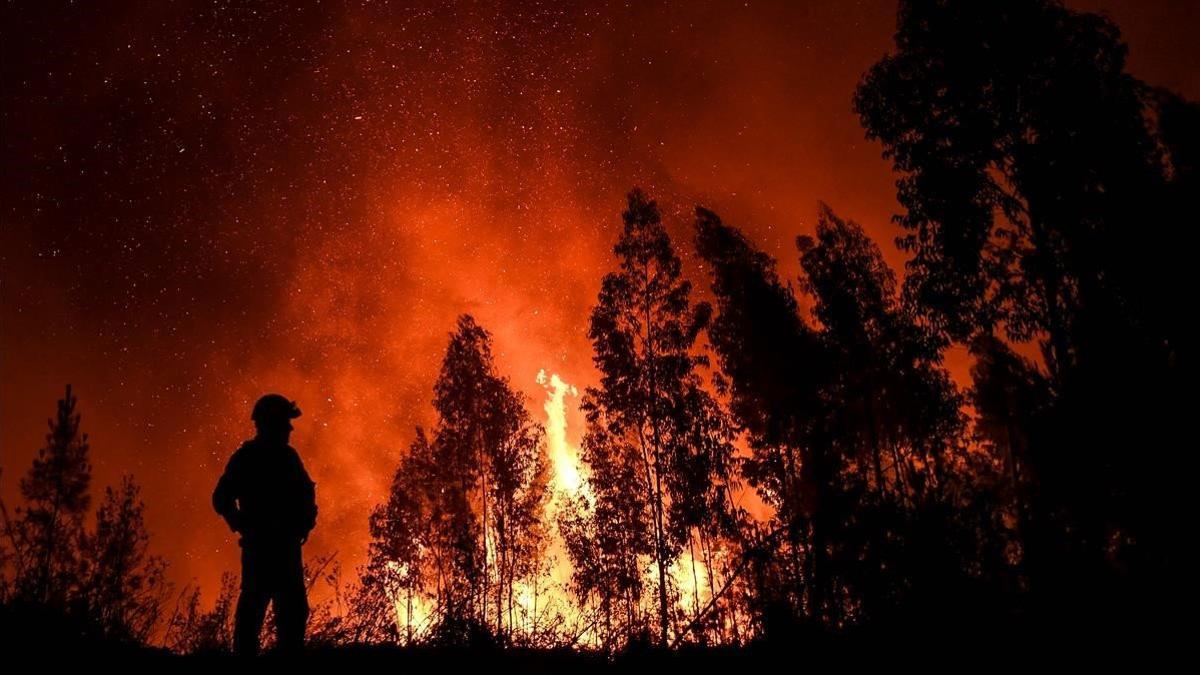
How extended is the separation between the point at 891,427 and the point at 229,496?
24565 mm

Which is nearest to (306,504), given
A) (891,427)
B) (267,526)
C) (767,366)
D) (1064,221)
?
(267,526)

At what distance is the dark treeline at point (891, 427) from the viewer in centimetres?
542

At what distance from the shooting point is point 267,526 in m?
5.46

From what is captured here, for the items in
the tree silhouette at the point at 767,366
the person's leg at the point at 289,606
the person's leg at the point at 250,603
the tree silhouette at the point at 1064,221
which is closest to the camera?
the person's leg at the point at 250,603

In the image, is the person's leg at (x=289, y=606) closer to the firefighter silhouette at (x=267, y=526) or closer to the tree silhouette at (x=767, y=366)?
the firefighter silhouette at (x=267, y=526)

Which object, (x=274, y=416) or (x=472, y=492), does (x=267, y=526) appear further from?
(x=472, y=492)

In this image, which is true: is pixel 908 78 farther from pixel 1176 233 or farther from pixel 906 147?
pixel 1176 233

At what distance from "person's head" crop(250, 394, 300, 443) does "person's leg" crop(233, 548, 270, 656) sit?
1.06 metres

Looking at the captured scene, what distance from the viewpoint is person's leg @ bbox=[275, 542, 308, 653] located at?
5.41 meters

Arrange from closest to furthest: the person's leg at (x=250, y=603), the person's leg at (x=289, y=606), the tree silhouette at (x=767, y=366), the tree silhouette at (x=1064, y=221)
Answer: the person's leg at (x=250, y=603), the person's leg at (x=289, y=606), the tree silhouette at (x=1064, y=221), the tree silhouette at (x=767, y=366)

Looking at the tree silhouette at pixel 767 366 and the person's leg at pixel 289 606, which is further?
the tree silhouette at pixel 767 366

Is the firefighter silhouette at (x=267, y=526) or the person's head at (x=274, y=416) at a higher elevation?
the person's head at (x=274, y=416)

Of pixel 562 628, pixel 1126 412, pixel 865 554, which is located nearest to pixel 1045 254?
pixel 1126 412

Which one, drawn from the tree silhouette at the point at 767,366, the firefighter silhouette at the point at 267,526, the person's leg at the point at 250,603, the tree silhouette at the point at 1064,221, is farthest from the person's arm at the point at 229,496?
the tree silhouette at the point at 767,366
